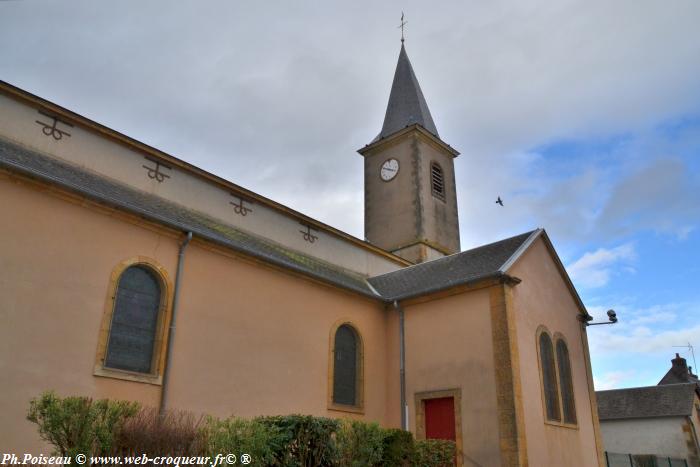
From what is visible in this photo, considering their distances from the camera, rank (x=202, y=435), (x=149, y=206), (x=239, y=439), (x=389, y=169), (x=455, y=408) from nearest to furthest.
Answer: (x=239, y=439)
(x=202, y=435)
(x=149, y=206)
(x=455, y=408)
(x=389, y=169)

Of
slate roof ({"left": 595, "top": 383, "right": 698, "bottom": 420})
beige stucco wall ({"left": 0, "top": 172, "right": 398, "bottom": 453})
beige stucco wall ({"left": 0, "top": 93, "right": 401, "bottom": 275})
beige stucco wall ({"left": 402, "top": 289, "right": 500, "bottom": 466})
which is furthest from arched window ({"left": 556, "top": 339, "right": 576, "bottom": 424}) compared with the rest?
slate roof ({"left": 595, "top": 383, "right": 698, "bottom": 420})

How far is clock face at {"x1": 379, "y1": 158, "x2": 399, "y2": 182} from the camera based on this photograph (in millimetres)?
23741

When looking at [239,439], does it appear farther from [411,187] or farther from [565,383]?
[411,187]

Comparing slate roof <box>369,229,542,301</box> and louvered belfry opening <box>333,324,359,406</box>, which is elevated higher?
slate roof <box>369,229,542,301</box>

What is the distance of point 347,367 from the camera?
1474cm

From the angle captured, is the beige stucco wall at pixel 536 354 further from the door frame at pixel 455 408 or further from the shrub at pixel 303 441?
the shrub at pixel 303 441

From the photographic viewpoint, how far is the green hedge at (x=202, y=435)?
6.72 metres

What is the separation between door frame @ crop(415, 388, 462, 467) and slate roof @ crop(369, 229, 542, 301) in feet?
8.11

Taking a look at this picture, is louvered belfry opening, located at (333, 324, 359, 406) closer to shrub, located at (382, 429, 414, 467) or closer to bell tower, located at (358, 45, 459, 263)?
shrub, located at (382, 429, 414, 467)

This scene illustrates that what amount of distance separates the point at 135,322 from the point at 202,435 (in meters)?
4.26

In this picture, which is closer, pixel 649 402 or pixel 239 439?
pixel 239 439

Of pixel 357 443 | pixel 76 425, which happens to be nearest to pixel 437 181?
pixel 357 443

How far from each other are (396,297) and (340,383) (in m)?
2.78

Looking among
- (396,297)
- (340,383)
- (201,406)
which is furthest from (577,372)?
(201,406)
